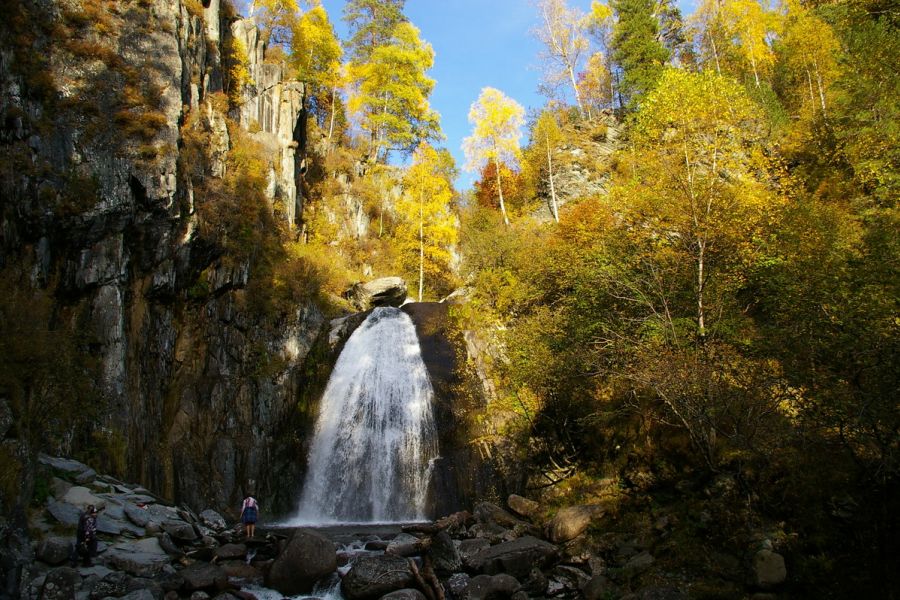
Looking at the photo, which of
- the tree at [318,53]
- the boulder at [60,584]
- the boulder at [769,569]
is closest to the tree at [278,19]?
the tree at [318,53]

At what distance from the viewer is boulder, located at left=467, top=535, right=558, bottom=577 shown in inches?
472

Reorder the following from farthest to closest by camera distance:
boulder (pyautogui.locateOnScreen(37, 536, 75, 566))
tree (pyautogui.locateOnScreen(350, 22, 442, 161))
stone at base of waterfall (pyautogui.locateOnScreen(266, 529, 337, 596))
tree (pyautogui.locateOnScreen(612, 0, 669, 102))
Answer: tree (pyautogui.locateOnScreen(350, 22, 442, 161)) → tree (pyautogui.locateOnScreen(612, 0, 669, 102)) → stone at base of waterfall (pyautogui.locateOnScreen(266, 529, 337, 596)) → boulder (pyautogui.locateOnScreen(37, 536, 75, 566))

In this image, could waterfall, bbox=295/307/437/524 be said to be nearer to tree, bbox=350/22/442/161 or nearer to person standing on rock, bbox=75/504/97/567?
person standing on rock, bbox=75/504/97/567

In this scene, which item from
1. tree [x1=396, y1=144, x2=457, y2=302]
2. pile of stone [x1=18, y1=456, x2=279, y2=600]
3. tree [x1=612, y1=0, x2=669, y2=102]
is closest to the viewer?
pile of stone [x1=18, y1=456, x2=279, y2=600]

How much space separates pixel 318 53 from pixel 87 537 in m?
38.2

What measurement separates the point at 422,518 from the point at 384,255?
20323mm

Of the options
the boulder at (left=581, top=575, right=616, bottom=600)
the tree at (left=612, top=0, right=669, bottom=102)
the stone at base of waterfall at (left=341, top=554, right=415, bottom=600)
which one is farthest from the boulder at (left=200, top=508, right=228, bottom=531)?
the tree at (left=612, top=0, right=669, bottom=102)

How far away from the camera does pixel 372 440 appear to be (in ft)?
69.8

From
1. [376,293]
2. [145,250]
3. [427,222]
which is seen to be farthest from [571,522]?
[427,222]

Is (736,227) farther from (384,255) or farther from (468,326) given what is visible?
(384,255)

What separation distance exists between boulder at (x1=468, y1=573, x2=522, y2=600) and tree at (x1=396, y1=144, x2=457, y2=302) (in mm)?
23240

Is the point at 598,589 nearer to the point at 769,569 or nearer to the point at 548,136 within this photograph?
the point at 769,569

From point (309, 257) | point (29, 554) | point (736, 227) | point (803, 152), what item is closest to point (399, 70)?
point (309, 257)

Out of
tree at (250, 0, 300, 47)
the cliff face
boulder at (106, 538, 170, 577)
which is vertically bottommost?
boulder at (106, 538, 170, 577)
